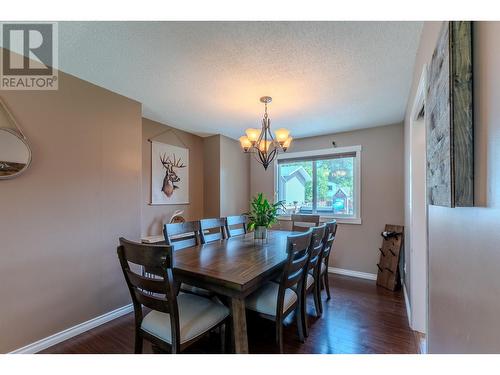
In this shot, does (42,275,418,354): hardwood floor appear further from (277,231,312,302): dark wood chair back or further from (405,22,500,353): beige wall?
(405,22,500,353): beige wall

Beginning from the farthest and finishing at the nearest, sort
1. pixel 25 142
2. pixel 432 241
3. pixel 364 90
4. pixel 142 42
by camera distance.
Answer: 1. pixel 364 90
2. pixel 25 142
3. pixel 142 42
4. pixel 432 241

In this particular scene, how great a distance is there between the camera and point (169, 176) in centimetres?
350

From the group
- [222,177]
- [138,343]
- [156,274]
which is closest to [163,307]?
[156,274]

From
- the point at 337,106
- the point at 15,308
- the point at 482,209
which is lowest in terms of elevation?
the point at 15,308

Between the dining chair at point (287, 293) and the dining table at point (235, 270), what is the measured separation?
113 millimetres

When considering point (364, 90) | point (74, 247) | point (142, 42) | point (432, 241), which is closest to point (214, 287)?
point (432, 241)

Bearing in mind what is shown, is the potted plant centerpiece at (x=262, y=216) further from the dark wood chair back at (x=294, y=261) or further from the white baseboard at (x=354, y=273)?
the white baseboard at (x=354, y=273)

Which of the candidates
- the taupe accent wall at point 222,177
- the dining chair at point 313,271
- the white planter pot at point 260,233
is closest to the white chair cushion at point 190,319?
the dining chair at point 313,271

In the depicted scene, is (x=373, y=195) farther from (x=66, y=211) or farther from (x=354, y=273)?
(x=66, y=211)

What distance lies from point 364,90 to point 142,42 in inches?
82.5

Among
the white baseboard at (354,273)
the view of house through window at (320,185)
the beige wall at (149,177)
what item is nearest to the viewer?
the beige wall at (149,177)

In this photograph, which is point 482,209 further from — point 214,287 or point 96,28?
point 96,28

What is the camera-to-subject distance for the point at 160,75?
2.09m

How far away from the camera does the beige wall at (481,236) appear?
571 mm
